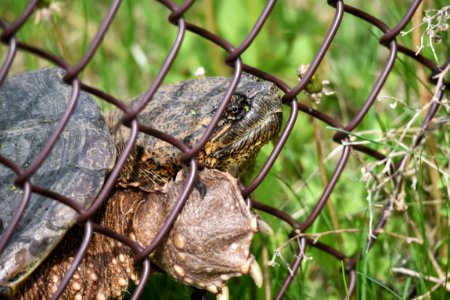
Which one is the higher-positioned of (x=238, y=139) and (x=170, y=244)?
(x=238, y=139)

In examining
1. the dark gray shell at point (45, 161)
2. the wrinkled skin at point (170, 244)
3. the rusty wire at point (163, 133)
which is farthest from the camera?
the wrinkled skin at point (170, 244)

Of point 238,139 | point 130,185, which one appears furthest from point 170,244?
point 238,139

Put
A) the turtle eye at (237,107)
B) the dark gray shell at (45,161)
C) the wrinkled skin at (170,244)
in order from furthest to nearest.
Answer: the turtle eye at (237,107) < the wrinkled skin at (170,244) < the dark gray shell at (45,161)

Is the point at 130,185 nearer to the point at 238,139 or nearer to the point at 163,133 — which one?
the point at 238,139

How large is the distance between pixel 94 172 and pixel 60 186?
0.10 m

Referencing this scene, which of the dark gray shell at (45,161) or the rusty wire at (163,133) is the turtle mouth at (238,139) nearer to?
the rusty wire at (163,133)

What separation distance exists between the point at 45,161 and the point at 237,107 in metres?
0.61

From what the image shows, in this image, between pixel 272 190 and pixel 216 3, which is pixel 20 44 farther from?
pixel 216 3

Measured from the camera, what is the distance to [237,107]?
7.40ft

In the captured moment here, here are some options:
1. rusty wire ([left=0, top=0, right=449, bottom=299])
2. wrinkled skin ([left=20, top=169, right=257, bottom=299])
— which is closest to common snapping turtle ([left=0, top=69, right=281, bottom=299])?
wrinkled skin ([left=20, top=169, right=257, bottom=299])

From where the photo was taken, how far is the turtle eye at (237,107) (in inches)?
88.7

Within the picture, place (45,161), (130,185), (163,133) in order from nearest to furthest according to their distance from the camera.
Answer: (163,133)
(45,161)
(130,185)

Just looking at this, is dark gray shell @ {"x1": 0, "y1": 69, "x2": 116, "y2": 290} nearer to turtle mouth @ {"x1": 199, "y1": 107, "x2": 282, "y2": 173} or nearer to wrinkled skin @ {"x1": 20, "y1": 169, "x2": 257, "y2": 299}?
wrinkled skin @ {"x1": 20, "y1": 169, "x2": 257, "y2": 299}

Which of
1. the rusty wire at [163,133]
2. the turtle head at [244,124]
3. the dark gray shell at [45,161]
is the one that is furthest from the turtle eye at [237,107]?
the dark gray shell at [45,161]
